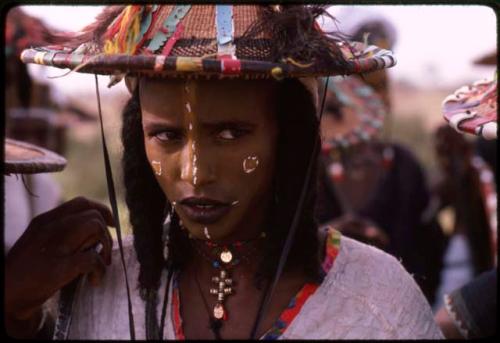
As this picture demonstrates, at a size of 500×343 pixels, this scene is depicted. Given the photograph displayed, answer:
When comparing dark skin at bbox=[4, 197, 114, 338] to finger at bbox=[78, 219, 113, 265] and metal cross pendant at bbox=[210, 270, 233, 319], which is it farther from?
metal cross pendant at bbox=[210, 270, 233, 319]

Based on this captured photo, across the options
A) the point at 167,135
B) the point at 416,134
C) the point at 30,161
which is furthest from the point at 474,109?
the point at 416,134

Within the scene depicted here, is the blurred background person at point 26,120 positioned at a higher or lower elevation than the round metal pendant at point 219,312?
lower

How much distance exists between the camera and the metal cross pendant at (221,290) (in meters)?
2.20

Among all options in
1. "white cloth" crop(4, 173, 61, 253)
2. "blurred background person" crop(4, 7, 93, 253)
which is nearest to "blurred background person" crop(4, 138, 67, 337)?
"blurred background person" crop(4, 7, 93, 253)

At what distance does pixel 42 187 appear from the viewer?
15.6 feet

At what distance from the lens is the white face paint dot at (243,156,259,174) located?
6.72 feet

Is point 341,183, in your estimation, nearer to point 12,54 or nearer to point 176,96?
point 12,54

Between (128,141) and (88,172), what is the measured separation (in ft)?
43.1

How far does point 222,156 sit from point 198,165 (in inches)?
2.4

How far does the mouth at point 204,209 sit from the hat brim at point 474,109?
69 cm

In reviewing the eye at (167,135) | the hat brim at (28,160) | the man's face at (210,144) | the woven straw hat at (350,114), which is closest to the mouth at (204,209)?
the man's face at (210,144)

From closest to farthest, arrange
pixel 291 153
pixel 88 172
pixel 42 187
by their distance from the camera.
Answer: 1. pixel 291 153
2. pixel 42 187
3. pixel 88 172

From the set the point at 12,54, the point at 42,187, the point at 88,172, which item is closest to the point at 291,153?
the point at 42,187

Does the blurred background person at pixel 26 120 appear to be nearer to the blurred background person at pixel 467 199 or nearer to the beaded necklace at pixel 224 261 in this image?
the beaded necklace at pixel 224 261
